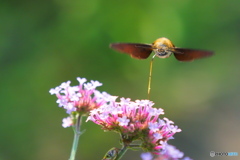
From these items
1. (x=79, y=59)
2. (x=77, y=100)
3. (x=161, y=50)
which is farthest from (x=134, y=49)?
(x=79, y=59)

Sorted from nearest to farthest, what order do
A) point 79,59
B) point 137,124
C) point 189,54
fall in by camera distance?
point 137,124
point 189,54
point 79,59

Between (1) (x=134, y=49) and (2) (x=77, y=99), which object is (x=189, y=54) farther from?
(2) (x=77, y=99)

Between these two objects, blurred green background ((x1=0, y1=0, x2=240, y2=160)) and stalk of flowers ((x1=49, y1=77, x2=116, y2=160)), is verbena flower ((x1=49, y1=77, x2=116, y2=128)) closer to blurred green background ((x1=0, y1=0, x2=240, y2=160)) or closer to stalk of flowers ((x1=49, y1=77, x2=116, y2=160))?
stalk of flowers ((x1=49, y1=77, x2=116, y2=160))

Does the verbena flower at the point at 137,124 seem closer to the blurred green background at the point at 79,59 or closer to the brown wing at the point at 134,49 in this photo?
the brown wing at the point at 134,49

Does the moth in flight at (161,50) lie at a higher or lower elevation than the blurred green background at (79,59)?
lower

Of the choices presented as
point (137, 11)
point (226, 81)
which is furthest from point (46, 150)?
point (226, 81)

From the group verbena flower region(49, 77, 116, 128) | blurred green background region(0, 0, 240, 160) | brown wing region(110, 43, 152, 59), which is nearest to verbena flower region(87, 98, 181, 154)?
verbena flower region(49, 77, 116, 128)

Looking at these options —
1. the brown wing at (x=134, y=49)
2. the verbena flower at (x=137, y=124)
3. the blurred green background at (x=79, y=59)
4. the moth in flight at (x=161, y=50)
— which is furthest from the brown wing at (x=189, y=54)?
the blurred green background at (x=79, y=59)
